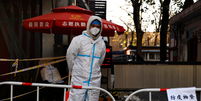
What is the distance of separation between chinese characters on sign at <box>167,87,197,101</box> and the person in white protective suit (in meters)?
1.07

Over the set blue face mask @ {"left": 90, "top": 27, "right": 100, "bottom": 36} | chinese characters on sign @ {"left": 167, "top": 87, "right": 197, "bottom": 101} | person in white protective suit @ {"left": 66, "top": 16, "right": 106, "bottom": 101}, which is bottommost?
chinese characters on sign @ {"left": 167, "top": 87, "right": 197, "bottom": 101}

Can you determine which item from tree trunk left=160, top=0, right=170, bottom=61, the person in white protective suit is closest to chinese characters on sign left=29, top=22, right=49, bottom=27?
the person in white protective suit

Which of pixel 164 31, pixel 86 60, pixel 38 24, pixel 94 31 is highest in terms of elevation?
pixel 164 31

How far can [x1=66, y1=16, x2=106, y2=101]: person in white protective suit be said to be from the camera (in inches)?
138

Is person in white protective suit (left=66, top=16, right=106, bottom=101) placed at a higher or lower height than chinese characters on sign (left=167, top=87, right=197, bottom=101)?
higher

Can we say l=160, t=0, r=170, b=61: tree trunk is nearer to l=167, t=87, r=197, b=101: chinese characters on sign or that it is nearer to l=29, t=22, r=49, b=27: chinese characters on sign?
l=29, t=22, r=49, b=27: chinese characters on sign

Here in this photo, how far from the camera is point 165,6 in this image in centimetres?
1109

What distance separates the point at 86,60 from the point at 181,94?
1.43 meters

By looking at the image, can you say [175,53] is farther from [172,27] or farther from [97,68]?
[97,68]

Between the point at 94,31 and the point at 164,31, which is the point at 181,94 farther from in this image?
the point at 164,31

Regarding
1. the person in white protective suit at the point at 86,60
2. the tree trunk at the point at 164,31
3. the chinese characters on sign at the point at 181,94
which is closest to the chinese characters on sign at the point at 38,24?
the person in white protective suit at the point at 86,60

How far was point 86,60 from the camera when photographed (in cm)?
356

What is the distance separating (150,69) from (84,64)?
4645mm

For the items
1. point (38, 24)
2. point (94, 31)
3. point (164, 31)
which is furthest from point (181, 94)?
point (164, 31)
